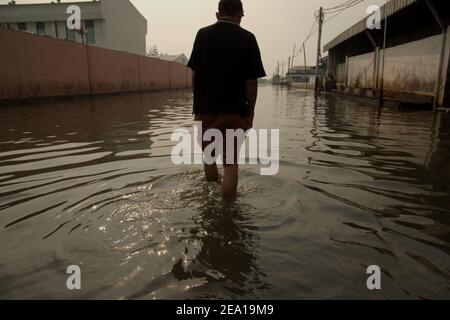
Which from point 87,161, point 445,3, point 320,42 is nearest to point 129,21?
point 320,42

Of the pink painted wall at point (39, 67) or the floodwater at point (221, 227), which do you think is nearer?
the floodwater at point (221, 227)

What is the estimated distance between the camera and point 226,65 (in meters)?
3.25

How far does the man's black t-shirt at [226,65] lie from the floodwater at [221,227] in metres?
0.89

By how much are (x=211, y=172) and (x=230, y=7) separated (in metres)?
1.63

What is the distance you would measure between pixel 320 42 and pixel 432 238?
33252 mm

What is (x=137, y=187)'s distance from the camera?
3.68 metres

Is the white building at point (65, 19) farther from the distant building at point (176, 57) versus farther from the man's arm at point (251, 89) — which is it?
the man's arm at point (251, 89)

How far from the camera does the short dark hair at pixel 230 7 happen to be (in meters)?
3.21

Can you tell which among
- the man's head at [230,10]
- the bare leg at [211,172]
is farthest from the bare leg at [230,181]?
the man's head at [230,10]

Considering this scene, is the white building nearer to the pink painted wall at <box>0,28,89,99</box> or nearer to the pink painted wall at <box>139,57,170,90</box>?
the pink painted wall at <box>139,57,170,90</box>

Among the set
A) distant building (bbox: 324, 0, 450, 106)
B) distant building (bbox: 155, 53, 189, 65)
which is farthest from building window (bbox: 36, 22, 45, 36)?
distant building (bbox: 324, 0, 450, 106)

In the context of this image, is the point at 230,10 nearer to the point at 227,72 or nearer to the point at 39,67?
the point at 227,72

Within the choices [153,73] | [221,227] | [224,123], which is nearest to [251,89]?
[224,123]
